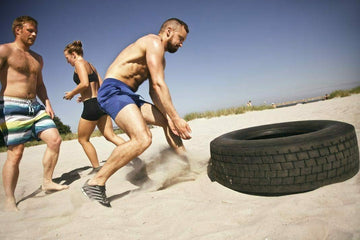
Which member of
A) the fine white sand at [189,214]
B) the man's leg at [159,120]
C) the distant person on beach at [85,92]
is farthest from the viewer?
the distant person on beach at [85,92]

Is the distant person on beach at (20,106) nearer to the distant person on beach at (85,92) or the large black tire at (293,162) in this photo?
Result: the distant person on beach at (85,92)

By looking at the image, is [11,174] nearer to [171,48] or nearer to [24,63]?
[24,63]

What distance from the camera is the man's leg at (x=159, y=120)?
2.67m

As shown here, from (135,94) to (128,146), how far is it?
71cm

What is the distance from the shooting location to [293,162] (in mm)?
1528

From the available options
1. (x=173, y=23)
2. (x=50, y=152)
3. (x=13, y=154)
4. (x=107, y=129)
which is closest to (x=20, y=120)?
(x=13, y=154)

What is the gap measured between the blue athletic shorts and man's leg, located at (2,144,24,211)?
1168 mm

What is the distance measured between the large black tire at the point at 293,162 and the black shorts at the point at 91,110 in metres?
2.12

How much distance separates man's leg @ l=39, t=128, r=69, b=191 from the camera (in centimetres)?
257

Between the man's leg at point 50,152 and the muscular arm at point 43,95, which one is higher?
the muscular arm at point 43,95

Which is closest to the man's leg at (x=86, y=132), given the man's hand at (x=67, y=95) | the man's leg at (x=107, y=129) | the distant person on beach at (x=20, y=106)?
the man's leg at (x=107, y=129)

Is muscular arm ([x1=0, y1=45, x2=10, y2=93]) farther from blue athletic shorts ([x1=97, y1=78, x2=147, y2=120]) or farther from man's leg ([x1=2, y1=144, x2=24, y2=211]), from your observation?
blue athletic shorts ([x1=97, y1=78, x2=147, y2=120])

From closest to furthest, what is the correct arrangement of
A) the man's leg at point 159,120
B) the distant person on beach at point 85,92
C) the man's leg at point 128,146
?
the man's leg at point 128,146, the man's leg at point 159,120, the distant person on beach at point 85,92

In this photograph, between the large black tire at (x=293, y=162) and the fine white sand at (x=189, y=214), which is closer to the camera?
the fine white sand at (x=189, y=214)
